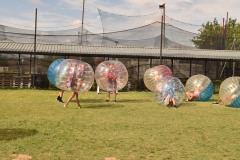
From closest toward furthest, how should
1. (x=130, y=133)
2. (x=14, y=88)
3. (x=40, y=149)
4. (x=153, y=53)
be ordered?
(x=40, y=149) → (x=130, y=133) → (x=14, y=88) → (x=153, y=53)

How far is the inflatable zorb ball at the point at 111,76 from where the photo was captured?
50.2ft

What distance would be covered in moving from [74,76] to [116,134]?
16.1 feet

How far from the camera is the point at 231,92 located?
48.5ft

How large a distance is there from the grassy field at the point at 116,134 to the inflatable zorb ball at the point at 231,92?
2.02 metres

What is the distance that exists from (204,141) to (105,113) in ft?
15.9

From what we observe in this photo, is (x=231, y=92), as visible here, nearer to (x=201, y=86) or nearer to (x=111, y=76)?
(x=201, y=86)

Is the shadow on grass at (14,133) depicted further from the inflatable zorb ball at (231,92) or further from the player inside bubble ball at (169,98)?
the inflatable zorb ball at (231,92)

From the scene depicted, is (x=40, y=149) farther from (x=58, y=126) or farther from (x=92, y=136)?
(x=58, y=126)

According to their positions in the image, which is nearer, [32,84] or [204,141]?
[204,141]

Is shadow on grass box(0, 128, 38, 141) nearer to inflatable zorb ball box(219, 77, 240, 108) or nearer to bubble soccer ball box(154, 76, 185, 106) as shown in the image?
bubble soccer ball box(154, 76, 185, 106)

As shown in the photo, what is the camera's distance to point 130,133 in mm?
8562

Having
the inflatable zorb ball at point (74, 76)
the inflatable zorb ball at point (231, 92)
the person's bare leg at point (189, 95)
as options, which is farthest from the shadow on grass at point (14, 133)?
the person's bare leg at point (189, 95)

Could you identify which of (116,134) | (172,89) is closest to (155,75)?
(172,89)

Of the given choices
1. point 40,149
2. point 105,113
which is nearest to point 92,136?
point 40,149
